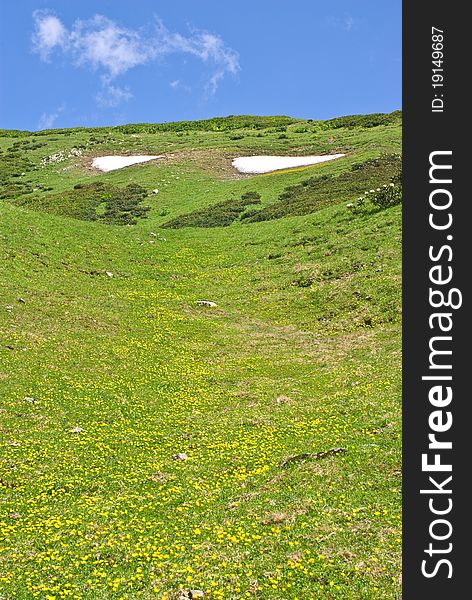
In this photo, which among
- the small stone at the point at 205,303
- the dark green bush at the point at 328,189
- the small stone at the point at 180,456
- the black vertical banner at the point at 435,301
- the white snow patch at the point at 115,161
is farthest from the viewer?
the white snow patch at the point at 115,161

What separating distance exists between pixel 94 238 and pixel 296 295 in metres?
21.3

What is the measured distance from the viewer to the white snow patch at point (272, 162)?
277 feet

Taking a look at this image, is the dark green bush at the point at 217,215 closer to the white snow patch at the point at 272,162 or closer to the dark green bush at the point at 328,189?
the dark green bush at the point at 328,189

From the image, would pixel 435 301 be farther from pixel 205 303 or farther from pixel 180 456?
pixel 205 303

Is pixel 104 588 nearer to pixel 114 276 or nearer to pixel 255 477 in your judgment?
pixel 255 477

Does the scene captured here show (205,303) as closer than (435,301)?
No

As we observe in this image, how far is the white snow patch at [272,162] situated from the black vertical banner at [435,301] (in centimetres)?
7498

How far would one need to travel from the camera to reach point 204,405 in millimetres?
22766

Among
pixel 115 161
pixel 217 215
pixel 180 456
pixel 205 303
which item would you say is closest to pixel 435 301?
pixel 180 456

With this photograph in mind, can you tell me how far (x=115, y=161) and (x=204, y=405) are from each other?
81.5m

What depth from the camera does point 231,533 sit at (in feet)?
44.3

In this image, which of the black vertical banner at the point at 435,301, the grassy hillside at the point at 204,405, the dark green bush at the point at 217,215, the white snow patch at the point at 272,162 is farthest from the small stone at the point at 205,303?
the white snow patch at the point at 272,162

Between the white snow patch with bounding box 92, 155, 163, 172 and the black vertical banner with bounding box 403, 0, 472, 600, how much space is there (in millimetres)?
86057

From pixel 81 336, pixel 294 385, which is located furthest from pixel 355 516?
pixel 81 336
